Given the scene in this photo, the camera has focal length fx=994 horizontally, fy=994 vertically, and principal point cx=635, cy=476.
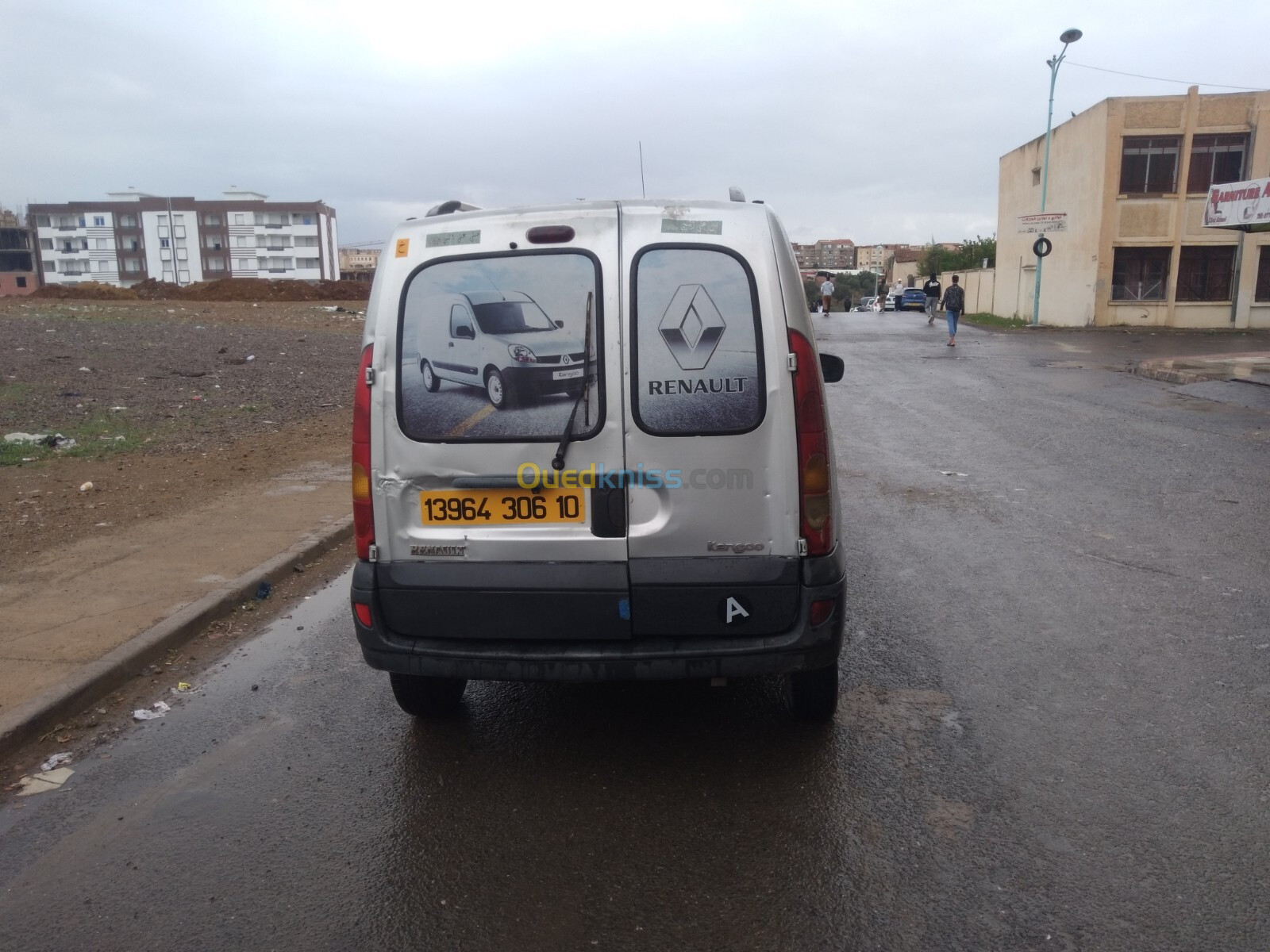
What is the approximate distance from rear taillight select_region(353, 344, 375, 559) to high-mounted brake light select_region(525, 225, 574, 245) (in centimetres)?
72

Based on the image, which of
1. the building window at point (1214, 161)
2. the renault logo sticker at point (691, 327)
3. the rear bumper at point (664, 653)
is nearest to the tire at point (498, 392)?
the renault logo sticker at point (691, 327)

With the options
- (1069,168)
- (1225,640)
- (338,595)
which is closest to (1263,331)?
(1069,168)

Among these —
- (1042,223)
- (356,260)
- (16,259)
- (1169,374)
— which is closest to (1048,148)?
(1042,223)

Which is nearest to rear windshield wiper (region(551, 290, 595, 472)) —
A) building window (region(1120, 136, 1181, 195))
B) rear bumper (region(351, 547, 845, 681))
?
rear bumper (region(351, 547, 845, 681))

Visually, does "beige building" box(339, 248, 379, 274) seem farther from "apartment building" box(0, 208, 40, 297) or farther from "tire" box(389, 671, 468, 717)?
"tire" box(389, 671, 468, 717)

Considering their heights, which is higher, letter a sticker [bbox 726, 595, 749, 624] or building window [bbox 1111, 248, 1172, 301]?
building window [bbox 1111, 248, 1172, 301]

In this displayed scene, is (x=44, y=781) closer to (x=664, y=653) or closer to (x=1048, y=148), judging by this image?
(x=664, y=653)

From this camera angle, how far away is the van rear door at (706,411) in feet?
11.6

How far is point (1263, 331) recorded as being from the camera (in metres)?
30.4

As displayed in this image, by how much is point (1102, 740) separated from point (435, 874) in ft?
8.71

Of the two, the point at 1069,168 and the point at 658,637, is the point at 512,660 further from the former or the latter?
the point at 1069,168

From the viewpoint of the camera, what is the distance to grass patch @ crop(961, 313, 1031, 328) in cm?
3472

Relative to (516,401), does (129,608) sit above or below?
below

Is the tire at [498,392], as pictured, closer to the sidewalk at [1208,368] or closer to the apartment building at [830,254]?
the sidewalk at [1208,368]
